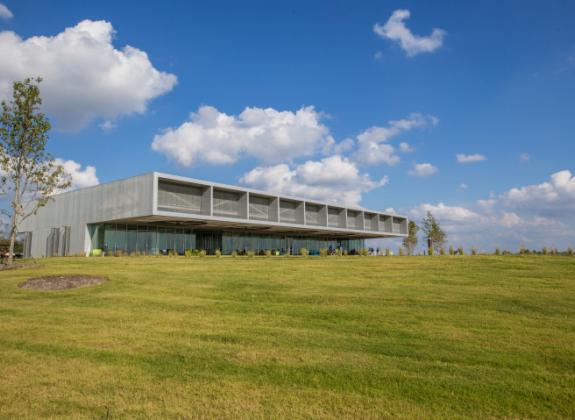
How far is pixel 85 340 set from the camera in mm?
8648

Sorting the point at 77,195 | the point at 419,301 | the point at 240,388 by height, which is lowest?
the point at 240,388

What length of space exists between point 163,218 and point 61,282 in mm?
24797

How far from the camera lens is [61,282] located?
14.6 m

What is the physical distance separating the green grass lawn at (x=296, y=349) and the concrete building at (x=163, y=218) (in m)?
25.4

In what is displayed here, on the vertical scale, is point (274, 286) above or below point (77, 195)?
below

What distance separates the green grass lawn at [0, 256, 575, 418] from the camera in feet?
19.0

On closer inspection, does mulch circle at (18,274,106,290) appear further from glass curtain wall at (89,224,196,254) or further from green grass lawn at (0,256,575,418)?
glass curtain wall at (89,224,196,254)

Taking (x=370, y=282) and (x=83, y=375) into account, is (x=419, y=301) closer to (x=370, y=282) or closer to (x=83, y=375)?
(x=370, y=282)

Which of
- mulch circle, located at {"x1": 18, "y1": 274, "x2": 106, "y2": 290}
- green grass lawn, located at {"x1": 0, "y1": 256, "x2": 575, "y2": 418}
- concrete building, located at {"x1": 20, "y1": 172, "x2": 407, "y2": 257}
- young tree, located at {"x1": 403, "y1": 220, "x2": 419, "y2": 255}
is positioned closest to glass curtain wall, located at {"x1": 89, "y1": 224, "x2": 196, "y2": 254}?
concrete building, located at {"x1": 20, "y1": 172, "x2": 407, "y2": 257}

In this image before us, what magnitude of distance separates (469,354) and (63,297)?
1135 centimetres

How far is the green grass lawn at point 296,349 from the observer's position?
5789 mm

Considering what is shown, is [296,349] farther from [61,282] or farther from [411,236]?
[411,236]

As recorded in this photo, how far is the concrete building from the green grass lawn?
2540cm

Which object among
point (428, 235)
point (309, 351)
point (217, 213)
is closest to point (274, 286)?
point (309, 351)
